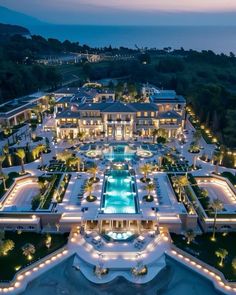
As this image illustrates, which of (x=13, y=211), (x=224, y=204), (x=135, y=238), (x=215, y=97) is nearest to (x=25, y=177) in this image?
(x=13, y=211)

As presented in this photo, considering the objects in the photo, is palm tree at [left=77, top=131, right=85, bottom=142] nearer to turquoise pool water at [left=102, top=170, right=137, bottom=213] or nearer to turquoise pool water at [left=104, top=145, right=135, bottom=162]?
turquoise pool water at [left=104, top=145, right=135, bottom=162]

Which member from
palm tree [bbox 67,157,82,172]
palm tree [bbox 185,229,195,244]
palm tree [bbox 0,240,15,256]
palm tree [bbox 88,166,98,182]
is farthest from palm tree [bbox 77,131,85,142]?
palm tree [bbox 185,229,195,244]

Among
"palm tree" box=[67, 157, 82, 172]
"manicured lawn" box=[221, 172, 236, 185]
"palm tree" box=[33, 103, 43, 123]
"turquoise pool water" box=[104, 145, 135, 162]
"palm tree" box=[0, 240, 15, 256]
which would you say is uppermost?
"palm tree" box=[33, 103, 43, 123]

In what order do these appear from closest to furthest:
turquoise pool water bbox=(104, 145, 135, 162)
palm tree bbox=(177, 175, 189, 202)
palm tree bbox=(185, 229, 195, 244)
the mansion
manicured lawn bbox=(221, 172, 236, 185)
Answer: palm tree bbox=(185, 229, 195, 244) < palm tree bbox=(177, 175, 189, 202) < manicured lawn bbox=(221, 172, 236, 185) < turquoise pool water bbox=(104, 145, 135, 162) < the mansion

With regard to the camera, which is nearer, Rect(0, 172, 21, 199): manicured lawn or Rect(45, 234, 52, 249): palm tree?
Rect(45, 234, 52, 249): palm tree

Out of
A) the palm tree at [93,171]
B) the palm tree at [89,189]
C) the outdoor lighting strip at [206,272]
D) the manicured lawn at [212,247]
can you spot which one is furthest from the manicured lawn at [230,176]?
the palm tree at [89,189]

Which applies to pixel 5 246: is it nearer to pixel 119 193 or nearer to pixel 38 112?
pixel 119 193

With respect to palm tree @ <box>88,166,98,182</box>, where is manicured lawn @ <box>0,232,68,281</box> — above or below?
below
